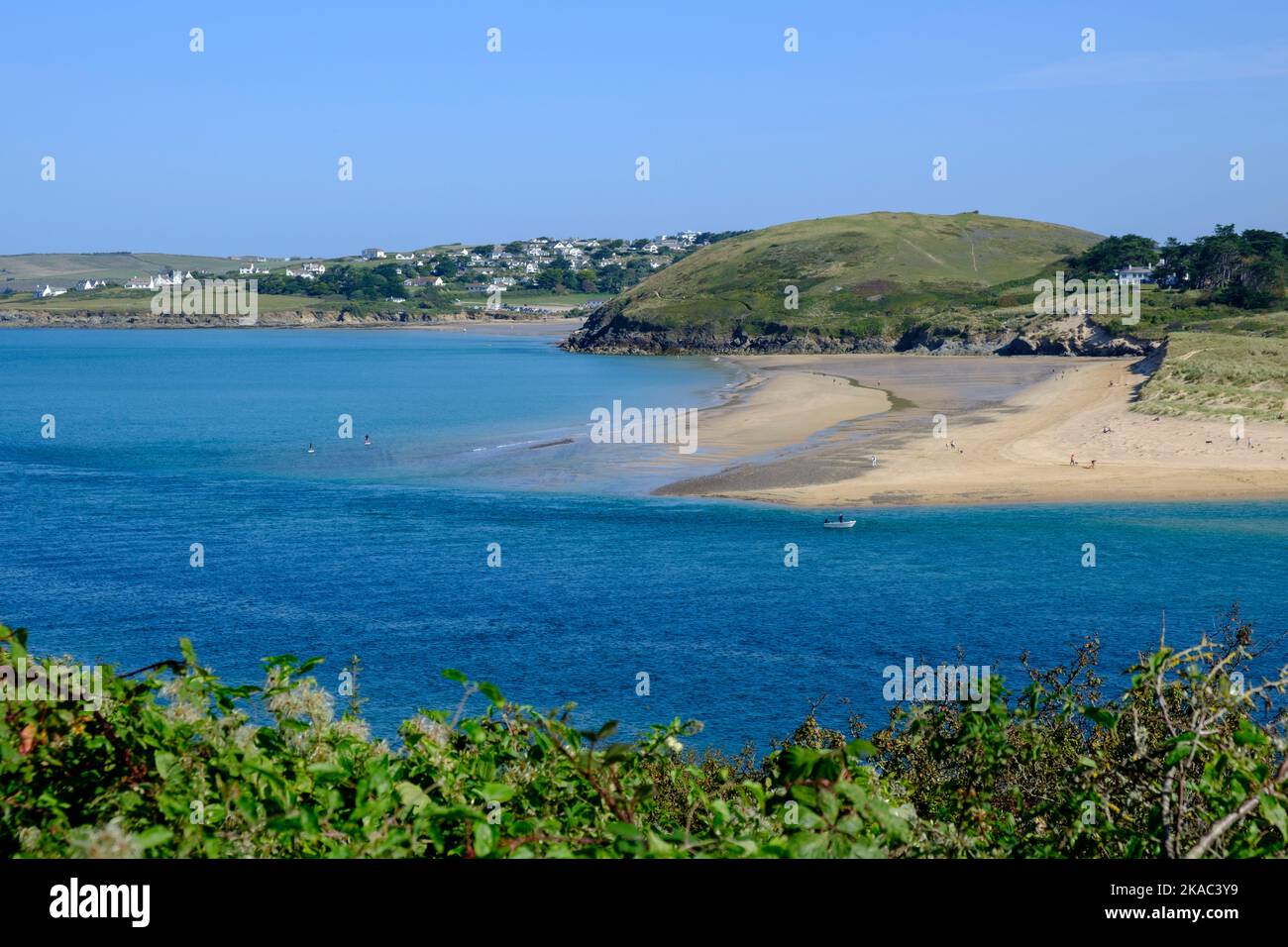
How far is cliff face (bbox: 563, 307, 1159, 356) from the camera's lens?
115250 millimetres

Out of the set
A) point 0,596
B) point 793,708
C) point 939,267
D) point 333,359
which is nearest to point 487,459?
point 0,596

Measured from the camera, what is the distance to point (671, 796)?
11.9m

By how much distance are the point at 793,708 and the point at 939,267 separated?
160 m

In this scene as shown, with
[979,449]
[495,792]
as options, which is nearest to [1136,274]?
[979,449]

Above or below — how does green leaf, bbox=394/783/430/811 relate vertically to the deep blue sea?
above

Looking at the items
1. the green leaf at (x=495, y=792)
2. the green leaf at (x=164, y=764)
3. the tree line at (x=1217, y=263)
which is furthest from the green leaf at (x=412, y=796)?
the tree line at (x=1217, y=263)

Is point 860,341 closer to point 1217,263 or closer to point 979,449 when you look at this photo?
point 1217,263

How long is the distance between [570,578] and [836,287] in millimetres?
135852

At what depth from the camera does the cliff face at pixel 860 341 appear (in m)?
115

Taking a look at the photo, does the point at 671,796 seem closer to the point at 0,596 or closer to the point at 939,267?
the point at 0,596

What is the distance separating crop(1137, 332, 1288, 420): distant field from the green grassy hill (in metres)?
49.5

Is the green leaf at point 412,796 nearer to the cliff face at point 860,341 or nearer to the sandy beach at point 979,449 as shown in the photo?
the sandy beach at point 979,449

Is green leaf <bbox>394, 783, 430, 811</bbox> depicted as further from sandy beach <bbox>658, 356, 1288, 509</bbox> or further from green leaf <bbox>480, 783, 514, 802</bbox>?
sandy beach <bbox>658, 356, 1288, 509</bbox>

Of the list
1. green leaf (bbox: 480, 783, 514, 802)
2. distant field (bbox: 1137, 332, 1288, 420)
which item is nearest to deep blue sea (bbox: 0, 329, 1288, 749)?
green leaf (bbox: 480, 783, 514, 802)
